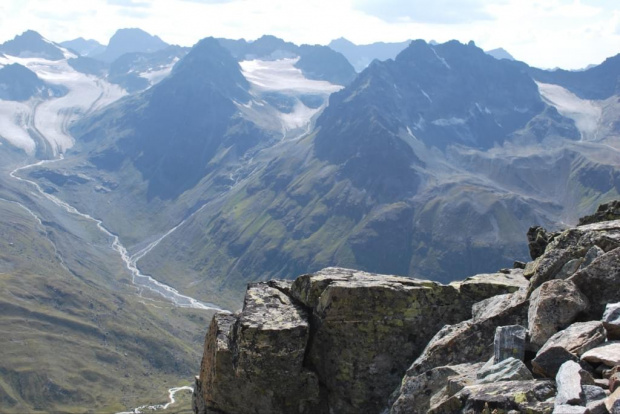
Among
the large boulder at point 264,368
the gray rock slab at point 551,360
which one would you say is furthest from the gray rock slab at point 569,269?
the large boulder at point 264,368

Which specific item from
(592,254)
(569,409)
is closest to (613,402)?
(569,409)

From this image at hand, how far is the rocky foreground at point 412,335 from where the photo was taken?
1831 centimetres

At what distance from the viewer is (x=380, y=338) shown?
2594 centimetres

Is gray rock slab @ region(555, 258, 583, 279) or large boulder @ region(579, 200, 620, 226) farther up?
large boulder @ region(579, 200, 620, 226)

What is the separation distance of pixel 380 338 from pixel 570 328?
30.1 feet

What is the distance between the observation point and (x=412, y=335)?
26.0m

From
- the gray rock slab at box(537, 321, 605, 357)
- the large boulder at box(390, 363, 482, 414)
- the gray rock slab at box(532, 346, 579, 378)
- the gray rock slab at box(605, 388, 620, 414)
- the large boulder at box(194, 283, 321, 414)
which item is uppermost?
A: the gray rock slab at box(605, 388, 620, 414)

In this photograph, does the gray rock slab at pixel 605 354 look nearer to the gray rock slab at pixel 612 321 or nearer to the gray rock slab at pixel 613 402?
the gray rock slab at pixel 612 321

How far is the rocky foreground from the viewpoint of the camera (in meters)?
18.3

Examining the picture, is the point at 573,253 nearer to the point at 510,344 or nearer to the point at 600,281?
the point at 600,281

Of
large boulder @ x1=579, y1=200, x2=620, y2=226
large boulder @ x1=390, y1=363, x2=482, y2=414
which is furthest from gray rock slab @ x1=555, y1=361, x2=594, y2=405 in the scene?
large boulder @ x1=579, y1=200, x2=620, y2=226

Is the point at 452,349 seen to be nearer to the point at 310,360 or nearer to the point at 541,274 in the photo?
the point at 541,274

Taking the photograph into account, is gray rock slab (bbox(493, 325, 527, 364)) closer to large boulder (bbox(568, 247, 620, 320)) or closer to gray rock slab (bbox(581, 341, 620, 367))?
gray rock slab (bbox(581, 341, 620, 367))

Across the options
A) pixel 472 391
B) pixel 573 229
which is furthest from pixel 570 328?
pixel 573 229
